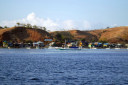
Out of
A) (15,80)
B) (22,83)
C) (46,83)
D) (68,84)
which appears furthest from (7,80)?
(68,84)

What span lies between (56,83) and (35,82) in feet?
10.8

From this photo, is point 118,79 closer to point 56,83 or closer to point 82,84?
point 82,84

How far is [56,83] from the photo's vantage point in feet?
127

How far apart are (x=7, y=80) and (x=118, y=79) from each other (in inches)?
696

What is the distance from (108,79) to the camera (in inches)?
A: 1678

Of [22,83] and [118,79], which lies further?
[118,79]

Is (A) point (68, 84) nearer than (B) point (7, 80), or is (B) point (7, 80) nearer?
(A) point (68, 84)

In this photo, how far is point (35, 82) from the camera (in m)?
39.5

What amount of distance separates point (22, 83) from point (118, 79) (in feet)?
→ 50.6

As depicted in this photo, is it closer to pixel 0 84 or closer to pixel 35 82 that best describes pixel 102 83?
pixel 35 82

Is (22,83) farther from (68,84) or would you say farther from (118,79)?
(118,79)

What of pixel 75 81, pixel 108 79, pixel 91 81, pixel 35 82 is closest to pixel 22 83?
pixel 35 82

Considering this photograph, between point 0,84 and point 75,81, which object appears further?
point 75,81

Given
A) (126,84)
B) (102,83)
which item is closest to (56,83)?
(102,83)
